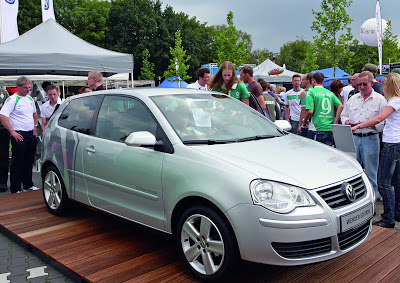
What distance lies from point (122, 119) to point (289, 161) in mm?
1814

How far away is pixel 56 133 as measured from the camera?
4980 millimetres

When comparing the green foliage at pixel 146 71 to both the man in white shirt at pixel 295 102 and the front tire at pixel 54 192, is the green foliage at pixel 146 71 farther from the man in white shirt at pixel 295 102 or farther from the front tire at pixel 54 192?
the front tire at pixel 54 192

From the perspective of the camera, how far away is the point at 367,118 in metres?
5.01

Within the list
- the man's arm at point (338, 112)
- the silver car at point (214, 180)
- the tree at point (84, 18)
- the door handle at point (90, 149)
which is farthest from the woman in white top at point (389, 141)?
the tree at point (84, 18)

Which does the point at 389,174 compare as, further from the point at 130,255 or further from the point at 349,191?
the point at 130,255

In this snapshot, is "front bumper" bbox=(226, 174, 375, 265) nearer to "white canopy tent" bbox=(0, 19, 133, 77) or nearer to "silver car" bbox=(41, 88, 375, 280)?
"silver car" bbox=(41, 88, 375, 280)

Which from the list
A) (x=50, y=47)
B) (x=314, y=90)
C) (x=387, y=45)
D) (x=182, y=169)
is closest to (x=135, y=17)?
(x=387, y=45)

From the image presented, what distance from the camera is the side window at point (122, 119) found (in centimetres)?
378

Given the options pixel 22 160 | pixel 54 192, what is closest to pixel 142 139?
pixel 54 192

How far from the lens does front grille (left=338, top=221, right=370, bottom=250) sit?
298 cm

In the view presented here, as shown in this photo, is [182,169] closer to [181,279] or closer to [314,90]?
[181,279]

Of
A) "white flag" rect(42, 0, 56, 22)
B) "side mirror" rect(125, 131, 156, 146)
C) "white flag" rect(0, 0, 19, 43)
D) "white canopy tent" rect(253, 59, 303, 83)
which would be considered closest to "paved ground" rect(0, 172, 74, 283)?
"side mirror" rect(125, 131, 156, 146)

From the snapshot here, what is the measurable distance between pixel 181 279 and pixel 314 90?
442 cm

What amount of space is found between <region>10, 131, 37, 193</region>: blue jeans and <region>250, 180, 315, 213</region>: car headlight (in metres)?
4.94
